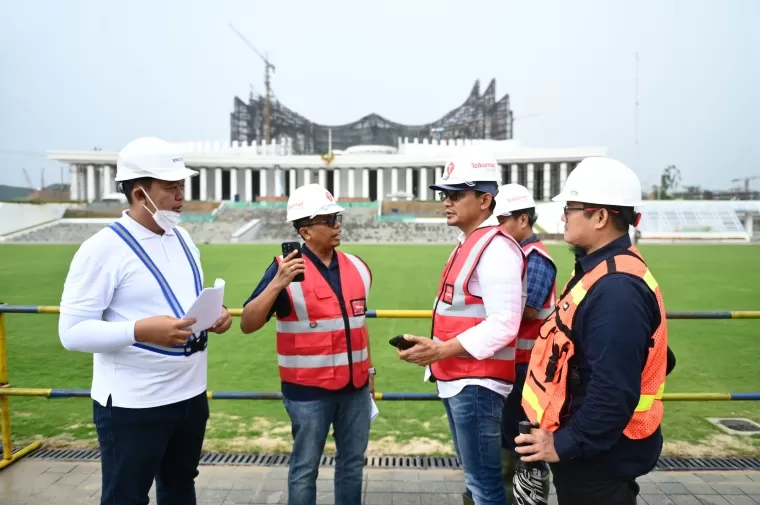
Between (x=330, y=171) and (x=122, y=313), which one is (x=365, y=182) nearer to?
(x=330, y=171)

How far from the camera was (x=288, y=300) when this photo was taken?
9.64ft

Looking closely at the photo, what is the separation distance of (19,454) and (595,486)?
4121 mm

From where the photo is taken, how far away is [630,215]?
7.32 feet

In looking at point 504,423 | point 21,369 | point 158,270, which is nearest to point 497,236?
point 504,423

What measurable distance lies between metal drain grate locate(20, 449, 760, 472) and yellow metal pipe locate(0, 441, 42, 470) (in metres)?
0.04

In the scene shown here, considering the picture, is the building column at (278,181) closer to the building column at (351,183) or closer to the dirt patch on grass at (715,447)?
the building column at (351,183)

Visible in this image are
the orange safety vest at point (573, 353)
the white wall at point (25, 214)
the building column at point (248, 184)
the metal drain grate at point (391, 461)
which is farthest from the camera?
the building column at point (248, 184)

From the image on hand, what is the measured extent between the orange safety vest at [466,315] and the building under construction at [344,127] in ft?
330

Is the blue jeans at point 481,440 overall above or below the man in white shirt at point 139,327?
below

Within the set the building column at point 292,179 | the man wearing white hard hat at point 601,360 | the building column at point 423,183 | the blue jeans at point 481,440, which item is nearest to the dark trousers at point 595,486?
the man wearing white hard hat at point 601,360

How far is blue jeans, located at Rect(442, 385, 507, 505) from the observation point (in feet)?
8.86

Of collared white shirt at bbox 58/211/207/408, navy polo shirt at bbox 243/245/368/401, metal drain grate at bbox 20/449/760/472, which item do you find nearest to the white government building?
metal drain grate at bbox 20/449/760/472

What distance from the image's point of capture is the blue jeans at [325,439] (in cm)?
296

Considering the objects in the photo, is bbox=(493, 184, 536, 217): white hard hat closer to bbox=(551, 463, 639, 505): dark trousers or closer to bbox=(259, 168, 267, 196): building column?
bbox=(551, 463, 639, 505): dark trousers
